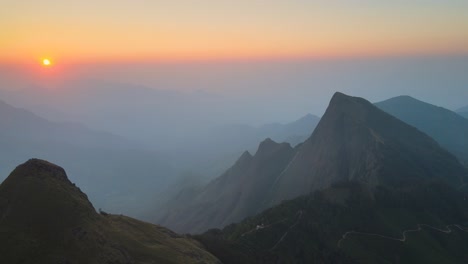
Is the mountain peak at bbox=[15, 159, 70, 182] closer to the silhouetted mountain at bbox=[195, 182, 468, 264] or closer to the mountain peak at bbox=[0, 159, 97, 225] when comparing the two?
the mountain peak at bbox=[0, 159, 97, 225]

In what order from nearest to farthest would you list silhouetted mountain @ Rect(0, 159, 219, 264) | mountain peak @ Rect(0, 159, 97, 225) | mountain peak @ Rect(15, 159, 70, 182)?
silhouetted mountain @ Rect(0, 159, 219, 264), mountain peak @ Rect(0, 159, 97, 225), mountain peak @ Rect(15, 159, 70, 182)

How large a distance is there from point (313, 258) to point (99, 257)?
99212 millimetres

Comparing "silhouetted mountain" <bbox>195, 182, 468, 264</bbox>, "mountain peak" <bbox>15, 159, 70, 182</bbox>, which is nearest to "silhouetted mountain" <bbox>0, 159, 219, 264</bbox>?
"mountain peak" <bbox>15, 159, 70, 182</bbox>

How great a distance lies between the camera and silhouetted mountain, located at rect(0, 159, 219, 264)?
8525cm

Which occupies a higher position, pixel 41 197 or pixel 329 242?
pixel 41 197

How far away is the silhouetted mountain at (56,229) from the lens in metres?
85.2

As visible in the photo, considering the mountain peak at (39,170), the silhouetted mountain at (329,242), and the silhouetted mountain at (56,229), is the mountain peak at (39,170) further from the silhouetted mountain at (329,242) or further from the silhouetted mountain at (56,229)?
the silhouetted mountain at (329,242)

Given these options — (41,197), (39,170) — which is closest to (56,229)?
(41,197)

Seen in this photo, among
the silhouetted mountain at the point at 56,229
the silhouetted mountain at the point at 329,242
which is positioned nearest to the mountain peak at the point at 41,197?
the silhouetted mountain at the point at 56,229

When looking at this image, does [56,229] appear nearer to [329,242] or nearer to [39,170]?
[39,170]

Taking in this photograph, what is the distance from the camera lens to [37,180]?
100125 millimetres

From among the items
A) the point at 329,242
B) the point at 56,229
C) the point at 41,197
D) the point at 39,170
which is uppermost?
the point at 39,170

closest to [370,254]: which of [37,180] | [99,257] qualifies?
[99,257]

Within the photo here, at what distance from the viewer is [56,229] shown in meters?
90.3
